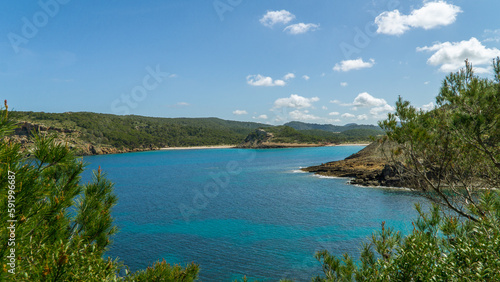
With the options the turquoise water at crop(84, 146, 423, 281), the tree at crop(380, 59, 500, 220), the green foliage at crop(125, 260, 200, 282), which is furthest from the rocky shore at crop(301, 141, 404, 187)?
the green foliage at crop(125, 260, 200, 282)

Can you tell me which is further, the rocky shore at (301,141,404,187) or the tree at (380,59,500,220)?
the rocky shore at (301,141,404,187)

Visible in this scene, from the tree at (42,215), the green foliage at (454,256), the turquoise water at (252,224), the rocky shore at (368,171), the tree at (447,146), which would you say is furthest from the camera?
the rocky shore at (368,171)

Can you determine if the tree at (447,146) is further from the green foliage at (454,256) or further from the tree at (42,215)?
the tree at (42,215)

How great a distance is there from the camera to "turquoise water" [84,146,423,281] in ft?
69.8

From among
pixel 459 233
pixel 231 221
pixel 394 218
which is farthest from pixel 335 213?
pixel 459 233

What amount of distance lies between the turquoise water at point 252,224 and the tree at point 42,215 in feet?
46.3

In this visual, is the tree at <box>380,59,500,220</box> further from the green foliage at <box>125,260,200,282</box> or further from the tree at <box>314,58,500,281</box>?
the green foliage at <box>125,260,200,282</box>

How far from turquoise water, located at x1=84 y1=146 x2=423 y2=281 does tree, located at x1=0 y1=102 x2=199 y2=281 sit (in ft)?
46.3

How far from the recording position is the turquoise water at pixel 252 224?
2129cm

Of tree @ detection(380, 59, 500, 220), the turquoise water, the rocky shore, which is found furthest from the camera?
the rocky shore

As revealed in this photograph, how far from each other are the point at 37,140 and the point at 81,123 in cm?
17410

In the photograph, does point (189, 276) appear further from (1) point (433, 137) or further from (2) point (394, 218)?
(2) point (394, 218)

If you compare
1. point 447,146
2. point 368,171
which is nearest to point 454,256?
point 447,146

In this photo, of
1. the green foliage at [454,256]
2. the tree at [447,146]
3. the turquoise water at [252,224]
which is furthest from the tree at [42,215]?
the turquoise water at [252,224]
